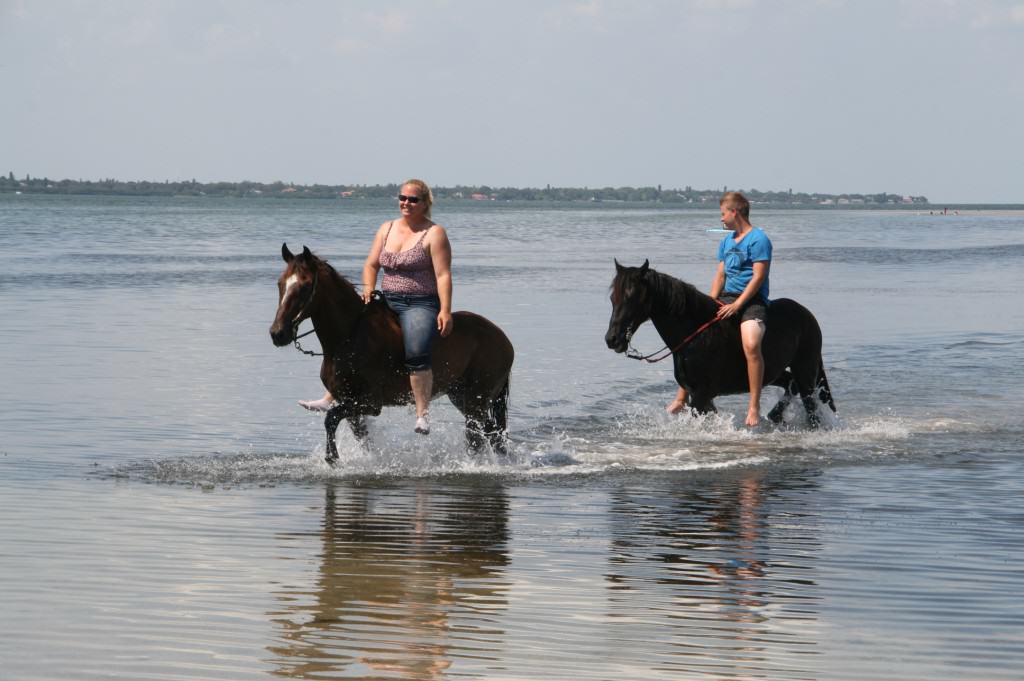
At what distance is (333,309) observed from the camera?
31.1 ft

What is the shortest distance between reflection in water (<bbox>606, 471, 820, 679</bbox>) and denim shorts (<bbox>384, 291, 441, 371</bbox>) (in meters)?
1.61

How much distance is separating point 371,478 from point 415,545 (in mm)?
2280

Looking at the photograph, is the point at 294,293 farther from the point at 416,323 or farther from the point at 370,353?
the point at 416,323

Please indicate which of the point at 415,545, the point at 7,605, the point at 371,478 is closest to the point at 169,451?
the point at 371,478

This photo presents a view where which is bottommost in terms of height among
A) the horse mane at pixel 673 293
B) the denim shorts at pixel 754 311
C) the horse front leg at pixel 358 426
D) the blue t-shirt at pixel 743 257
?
the horse front leg at pixel 358 426

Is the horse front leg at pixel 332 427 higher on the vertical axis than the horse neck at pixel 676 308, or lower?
lower

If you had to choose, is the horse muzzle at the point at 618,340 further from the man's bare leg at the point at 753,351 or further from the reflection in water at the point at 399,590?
the reflection in water at the point at 399,590

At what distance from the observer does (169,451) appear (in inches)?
436

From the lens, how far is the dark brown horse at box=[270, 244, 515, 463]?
9203mm

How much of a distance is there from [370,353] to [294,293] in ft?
2.56

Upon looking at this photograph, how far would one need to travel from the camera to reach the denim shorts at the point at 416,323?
970 centimetres

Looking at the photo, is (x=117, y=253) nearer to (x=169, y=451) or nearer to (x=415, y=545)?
(x=169, y=451)

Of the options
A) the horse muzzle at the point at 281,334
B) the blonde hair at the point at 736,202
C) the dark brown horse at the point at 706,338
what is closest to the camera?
the horse muzzle at the point at 281,334

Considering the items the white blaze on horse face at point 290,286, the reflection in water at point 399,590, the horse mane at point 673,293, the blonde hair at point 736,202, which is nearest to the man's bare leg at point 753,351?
the horse mane at point 673,293
